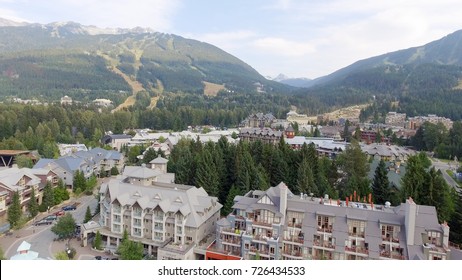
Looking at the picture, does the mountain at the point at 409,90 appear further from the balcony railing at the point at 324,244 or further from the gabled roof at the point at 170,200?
the gabled roof at the point at 170,200

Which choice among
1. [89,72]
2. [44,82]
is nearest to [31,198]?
[44,82]

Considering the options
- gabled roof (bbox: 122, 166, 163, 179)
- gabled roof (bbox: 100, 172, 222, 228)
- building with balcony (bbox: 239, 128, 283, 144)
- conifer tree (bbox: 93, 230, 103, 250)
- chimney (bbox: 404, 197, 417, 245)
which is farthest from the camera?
building with balcony (bbox: 239, 128, 283, 144)

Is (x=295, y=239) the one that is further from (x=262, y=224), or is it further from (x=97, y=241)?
(x=97, y=241)

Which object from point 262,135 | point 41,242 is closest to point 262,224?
point 41,242

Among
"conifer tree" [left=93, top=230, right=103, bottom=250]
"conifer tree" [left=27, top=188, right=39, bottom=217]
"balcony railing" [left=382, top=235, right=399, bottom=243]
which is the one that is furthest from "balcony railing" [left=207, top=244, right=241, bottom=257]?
"conifer tree" [left=27, top=188, right=39, bottom=217]

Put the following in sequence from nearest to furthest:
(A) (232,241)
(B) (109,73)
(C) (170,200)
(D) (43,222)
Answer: (A) (232,241) < (C) (170,200) < (D) (43,222) < (B) (109,73)

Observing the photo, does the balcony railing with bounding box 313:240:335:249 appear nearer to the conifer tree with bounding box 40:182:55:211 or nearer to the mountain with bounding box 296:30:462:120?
the conifer tree with bounding box 40:182:55:211

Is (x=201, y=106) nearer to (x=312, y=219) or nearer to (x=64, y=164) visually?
(x=64, y=164)
